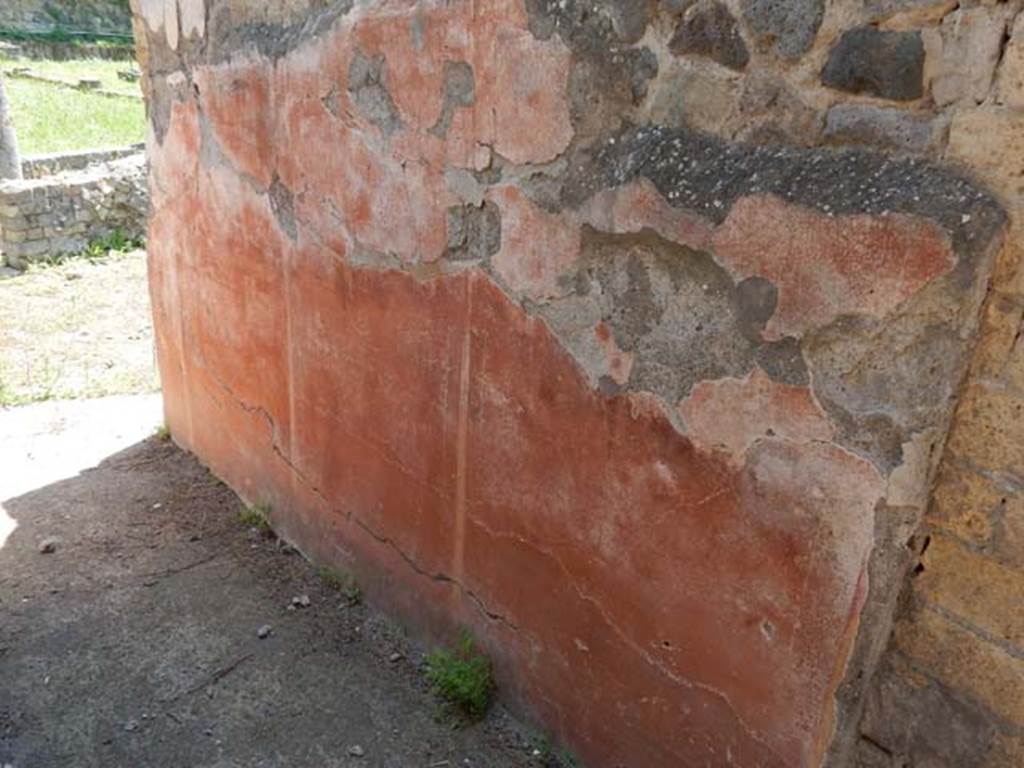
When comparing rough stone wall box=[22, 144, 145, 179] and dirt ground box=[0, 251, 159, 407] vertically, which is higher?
rough stone wall box=[22, 144, 145, 179]

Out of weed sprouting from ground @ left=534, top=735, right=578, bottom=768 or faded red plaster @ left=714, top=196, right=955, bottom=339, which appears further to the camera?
weed sprouting from ground @ left=534, top=735, right=578, bottom=768

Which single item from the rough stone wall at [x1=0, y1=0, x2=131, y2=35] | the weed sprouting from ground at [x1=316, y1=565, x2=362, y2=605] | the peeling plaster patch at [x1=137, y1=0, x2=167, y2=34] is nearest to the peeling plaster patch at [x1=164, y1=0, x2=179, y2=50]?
the peeling plaster patch at [x1=137, y1=0, x2=167, y2=34]

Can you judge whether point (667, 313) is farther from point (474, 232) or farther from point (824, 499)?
point (474, 232)

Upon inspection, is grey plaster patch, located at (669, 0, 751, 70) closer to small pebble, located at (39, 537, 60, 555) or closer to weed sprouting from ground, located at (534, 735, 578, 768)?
weed sprouting from ground, located at (534, 735, 578, 768)

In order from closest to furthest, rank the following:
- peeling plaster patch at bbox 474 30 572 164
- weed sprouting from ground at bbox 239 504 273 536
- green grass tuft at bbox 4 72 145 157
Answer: peeling plaster patch at bbox 474 30 572 164 < weed sprouting from ground at bbox 239 504 273 536 < green grass tuft at bbox 4 72 145 157

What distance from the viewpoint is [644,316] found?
4.98ft

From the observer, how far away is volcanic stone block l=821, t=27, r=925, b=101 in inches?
43.6

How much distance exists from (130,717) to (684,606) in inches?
56.0

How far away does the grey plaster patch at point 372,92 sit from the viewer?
196 centimetres

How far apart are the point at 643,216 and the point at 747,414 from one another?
0.37m

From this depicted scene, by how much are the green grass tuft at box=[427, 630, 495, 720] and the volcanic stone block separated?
5.06 feet

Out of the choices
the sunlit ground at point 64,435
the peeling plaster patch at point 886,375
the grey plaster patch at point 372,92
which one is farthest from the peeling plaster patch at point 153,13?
the peeling plaster patch at point 886,375

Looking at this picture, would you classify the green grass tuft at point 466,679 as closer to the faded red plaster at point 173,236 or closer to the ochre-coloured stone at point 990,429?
the ochre-coloured stone at point 990,429

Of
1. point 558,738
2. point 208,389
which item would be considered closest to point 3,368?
point 208,389
